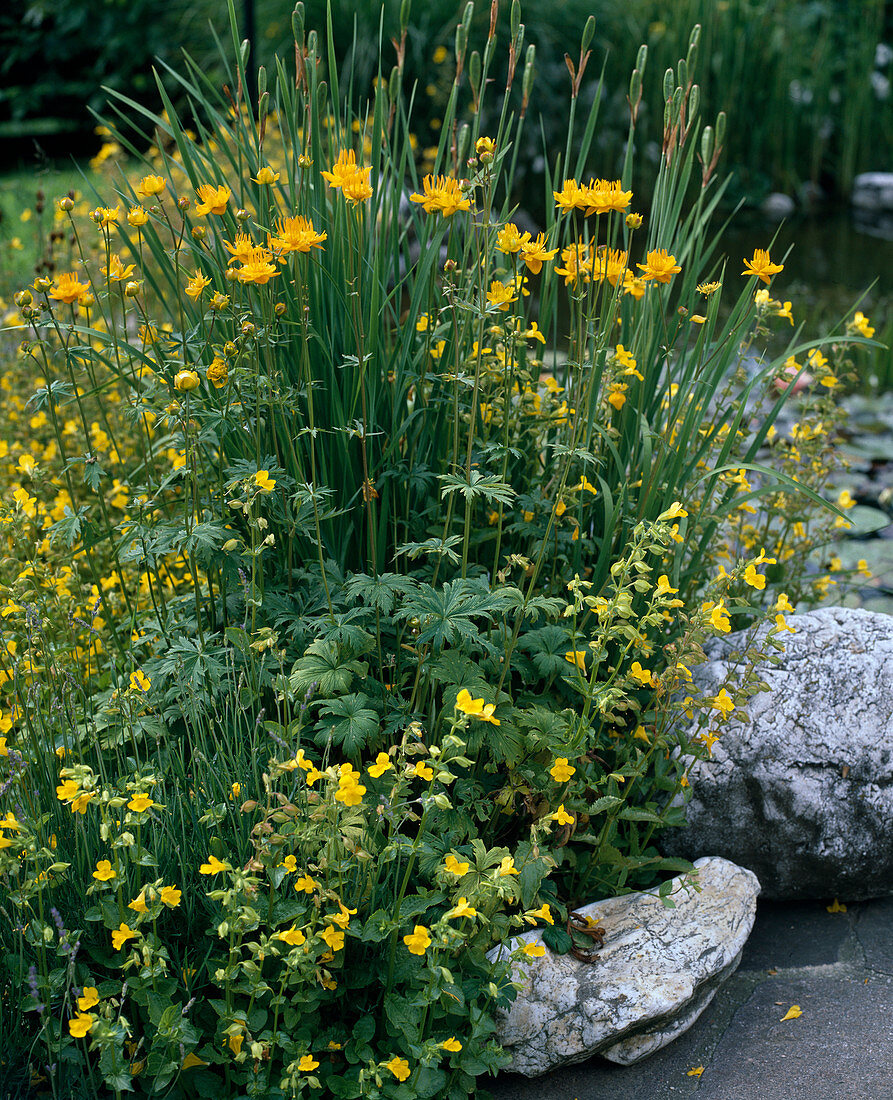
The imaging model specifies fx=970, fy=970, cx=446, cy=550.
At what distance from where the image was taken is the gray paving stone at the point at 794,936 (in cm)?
204

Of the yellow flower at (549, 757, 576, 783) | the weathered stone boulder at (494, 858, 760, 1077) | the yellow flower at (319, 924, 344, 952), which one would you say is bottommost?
the weathered stone boulder at (494, 858, 760, 1077)

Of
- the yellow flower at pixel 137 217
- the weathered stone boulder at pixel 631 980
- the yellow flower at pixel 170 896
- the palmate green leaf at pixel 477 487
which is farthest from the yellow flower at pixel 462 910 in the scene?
the yellow flower at pixel 137 217

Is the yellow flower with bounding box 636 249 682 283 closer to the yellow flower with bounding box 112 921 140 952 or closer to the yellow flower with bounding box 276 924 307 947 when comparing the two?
the yellow flower with bounding box 276 924 307 947

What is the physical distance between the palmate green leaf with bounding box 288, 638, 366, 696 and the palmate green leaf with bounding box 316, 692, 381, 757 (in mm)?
26

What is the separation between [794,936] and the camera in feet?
6.95

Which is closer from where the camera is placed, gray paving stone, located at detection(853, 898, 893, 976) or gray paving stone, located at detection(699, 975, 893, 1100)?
gray paving stone, located at detection(699, 975, 893, 1100)

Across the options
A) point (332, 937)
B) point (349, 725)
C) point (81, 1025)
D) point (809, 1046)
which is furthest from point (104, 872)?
point (809, 1046)

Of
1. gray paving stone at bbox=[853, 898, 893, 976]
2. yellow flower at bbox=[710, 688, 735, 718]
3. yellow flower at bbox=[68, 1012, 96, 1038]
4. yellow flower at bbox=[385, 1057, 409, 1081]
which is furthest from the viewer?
gray paving stone at bbox=[853, 898, 893, 976]

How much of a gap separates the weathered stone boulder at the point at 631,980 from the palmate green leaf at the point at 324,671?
1.78 feet

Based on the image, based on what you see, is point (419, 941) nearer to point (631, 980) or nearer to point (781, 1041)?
point (631, 980)

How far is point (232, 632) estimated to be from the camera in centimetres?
177

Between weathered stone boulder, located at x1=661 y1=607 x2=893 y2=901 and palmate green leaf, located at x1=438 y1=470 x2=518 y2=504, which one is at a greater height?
palmate green leaf, located at x1=438 y1=470 x2=518 y2=504

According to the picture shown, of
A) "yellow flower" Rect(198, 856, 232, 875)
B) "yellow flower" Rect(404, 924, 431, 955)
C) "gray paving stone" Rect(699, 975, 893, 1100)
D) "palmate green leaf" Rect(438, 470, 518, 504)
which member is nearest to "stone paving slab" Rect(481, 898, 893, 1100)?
"gray paving stone" Rect(699, 975, 893, 1100)

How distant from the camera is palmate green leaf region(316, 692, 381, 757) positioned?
1.68 m
